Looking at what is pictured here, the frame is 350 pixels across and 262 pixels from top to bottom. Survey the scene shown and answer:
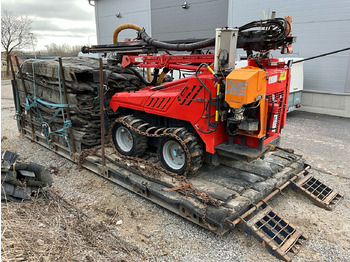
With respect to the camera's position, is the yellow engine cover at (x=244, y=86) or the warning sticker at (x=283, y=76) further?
the warning sticker at (x=283, y=76)

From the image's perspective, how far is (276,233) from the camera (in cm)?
389

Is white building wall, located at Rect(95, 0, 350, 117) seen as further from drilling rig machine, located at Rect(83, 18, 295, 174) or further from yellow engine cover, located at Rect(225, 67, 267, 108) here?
yellow engine cover, located at Rect(225, 67, 267, 108)

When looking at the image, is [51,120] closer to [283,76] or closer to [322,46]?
[283,76]

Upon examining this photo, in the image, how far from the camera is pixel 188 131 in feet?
15.6

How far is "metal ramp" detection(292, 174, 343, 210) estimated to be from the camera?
482cm

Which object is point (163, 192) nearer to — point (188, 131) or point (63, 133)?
point (188, 131)

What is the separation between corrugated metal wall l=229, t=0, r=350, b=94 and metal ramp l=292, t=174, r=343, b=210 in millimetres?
8266

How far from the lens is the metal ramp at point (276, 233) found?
12.0 ft

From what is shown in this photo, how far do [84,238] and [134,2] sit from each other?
A: 1882 cm

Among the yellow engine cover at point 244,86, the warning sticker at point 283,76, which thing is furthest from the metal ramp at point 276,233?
the warning sticker at point 283,76

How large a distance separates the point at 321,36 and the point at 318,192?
9.25 metres

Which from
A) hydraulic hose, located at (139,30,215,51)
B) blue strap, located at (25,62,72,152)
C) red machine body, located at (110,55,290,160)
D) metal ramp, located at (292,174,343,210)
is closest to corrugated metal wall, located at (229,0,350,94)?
metal ramp, located at (292,174,343,210)

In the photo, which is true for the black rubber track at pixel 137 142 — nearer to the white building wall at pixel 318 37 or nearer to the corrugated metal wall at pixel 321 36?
the white building wall at pixel 318 37

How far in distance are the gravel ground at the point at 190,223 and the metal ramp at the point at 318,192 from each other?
11cm
